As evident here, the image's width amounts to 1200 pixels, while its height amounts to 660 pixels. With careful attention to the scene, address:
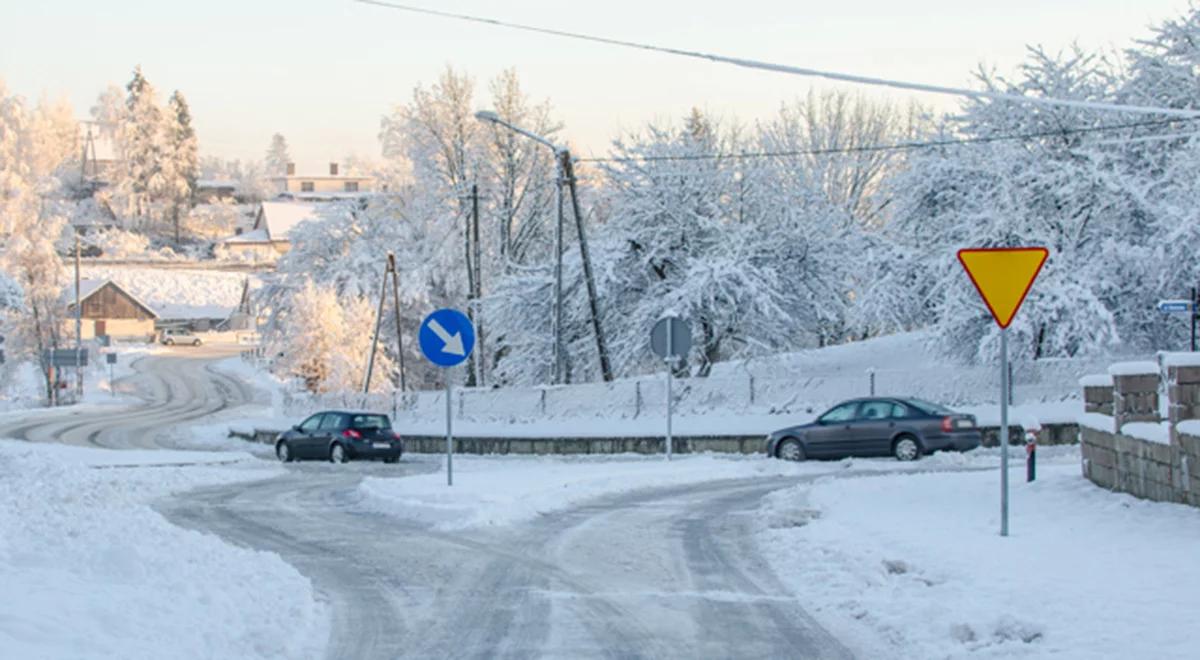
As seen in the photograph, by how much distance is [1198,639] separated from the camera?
25.1ft

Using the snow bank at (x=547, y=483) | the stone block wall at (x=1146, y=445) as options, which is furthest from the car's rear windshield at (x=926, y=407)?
the stone block wall at (x=1146, y=445)

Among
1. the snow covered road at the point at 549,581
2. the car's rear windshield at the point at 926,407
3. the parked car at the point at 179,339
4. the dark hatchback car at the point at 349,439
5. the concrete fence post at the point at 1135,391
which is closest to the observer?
the snow covered road at the point at 549,581

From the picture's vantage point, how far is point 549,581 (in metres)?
11.5

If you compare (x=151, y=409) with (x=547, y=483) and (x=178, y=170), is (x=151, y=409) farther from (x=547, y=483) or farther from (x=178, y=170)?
(x=178, y=170)

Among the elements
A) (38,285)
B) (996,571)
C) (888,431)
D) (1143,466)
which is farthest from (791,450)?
(38,285)

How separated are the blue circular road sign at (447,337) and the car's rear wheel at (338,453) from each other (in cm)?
1604

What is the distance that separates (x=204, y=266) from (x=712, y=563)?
126 m

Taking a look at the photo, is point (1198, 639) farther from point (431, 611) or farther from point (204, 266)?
point (204, 266)

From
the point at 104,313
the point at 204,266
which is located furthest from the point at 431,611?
the point at 204,266

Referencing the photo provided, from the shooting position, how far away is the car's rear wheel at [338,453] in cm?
3300

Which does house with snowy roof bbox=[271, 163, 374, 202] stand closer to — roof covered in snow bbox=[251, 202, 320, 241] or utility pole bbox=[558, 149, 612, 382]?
roof covered in snow bbox=[251, 202, 320, 241]

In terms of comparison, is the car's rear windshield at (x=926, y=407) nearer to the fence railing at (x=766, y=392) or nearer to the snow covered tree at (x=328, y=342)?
the fence railing at (x=766, y=392)

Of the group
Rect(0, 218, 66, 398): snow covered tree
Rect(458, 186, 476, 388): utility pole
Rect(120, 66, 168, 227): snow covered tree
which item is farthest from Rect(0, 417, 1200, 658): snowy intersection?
Rect(120, 66, 168, 227): snow covered tree

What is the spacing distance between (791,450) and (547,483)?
866cm
